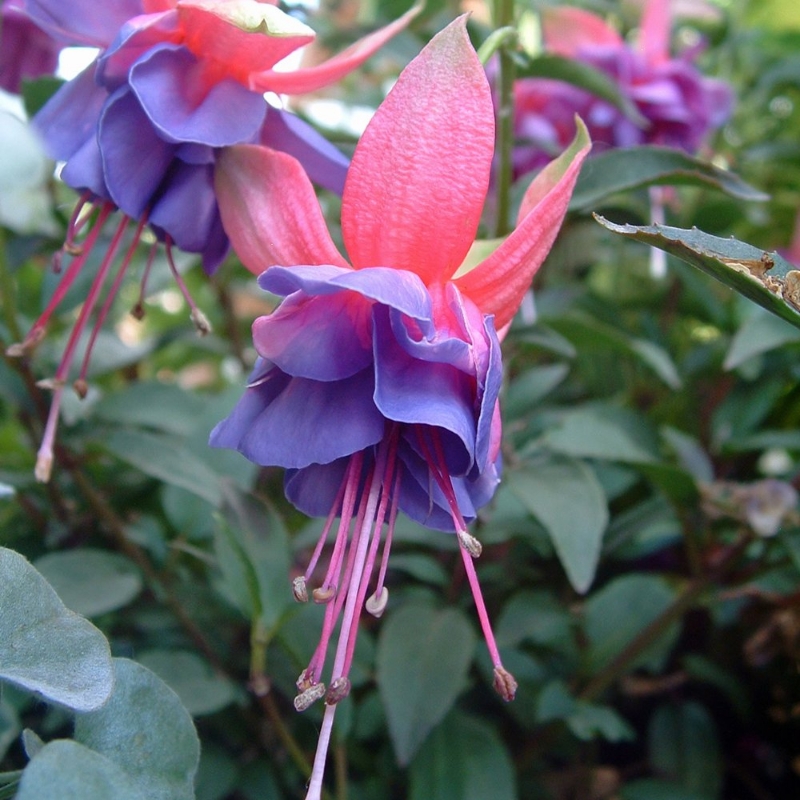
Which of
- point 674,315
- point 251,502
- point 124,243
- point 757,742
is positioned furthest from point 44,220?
point 757,742

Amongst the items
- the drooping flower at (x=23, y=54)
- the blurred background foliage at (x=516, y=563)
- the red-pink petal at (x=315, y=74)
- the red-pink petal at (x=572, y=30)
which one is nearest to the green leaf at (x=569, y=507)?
the blurred background foliage at (x=516, y=563)

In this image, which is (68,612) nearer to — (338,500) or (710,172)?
(338,500)

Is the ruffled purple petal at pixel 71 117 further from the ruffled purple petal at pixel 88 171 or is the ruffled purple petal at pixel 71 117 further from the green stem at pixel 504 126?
the green stem at pixel 504 126

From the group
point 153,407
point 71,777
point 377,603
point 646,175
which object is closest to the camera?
point 71,777

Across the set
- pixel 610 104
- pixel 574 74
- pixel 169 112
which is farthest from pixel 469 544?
pixel 610 104

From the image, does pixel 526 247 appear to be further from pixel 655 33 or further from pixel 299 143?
pixel 655 33

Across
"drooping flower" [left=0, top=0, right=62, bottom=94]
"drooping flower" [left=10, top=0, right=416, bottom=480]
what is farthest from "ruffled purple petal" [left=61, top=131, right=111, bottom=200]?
"drooping flower" [left=0, top=0, right=62, bottom=94]
